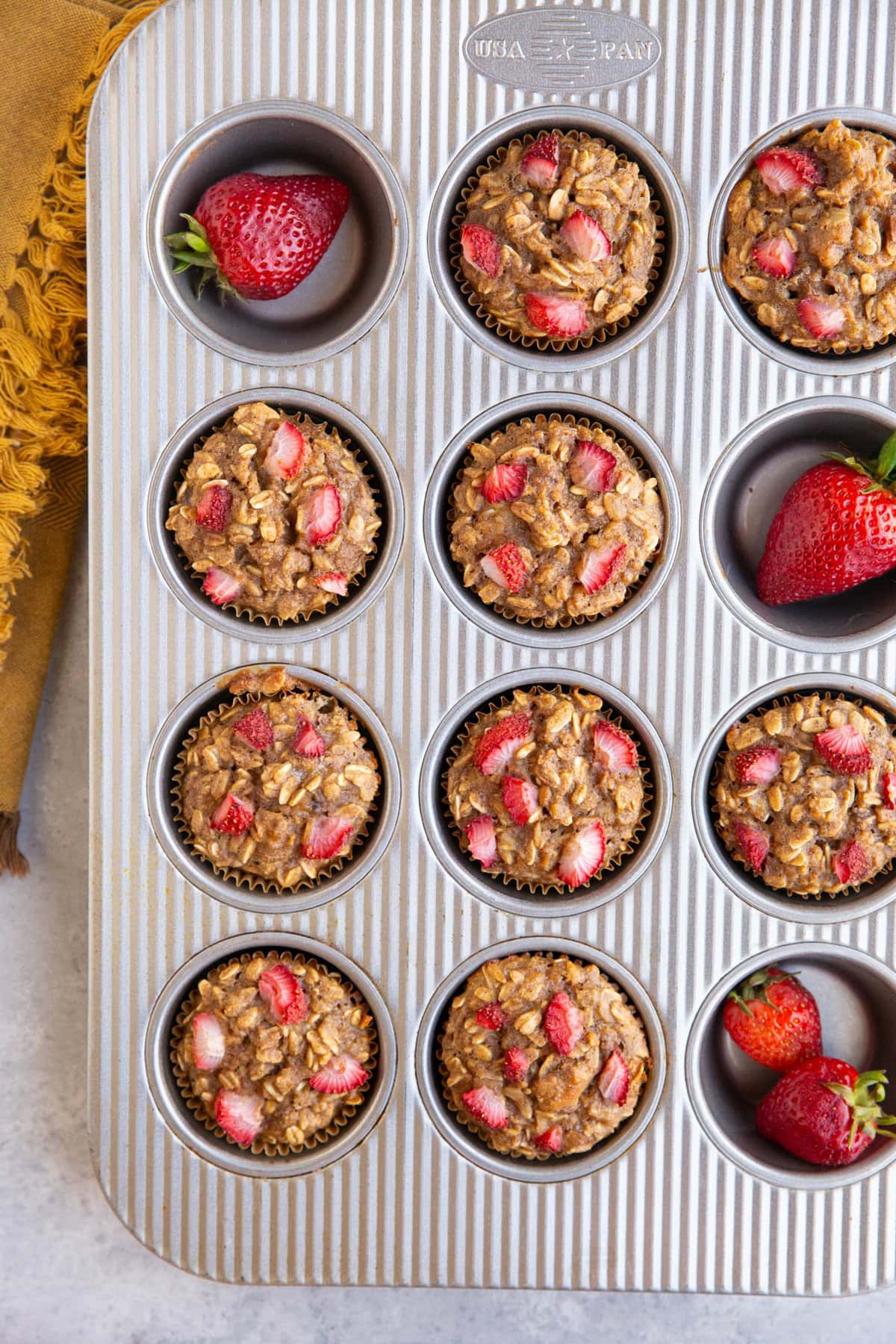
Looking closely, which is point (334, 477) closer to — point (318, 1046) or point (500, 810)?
point (500, 810)

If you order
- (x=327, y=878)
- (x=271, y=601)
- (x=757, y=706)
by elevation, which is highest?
(x=271, y=601)

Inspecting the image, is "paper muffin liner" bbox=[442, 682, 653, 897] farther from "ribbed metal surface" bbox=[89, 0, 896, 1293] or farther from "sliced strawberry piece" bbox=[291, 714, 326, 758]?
"sliced strawberry piece" bbox=[291, 714, 326, 758]

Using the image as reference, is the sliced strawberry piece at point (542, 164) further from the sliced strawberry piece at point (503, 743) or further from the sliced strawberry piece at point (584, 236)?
the sliced strawberry piece at point (503, 743)

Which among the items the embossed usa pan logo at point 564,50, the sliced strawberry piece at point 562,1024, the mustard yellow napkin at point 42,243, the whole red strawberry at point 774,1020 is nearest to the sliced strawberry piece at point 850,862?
the whole red strawberry at point 774,1020

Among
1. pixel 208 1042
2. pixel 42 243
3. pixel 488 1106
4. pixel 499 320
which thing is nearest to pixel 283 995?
pixel 208 1042

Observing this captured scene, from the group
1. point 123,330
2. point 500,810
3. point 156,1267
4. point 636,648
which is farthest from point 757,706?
point 156,1267

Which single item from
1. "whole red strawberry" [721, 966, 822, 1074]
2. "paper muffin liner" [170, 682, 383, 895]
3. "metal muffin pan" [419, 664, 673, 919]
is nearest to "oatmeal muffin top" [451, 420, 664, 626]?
"metal muffin pan" [419, 664, 673, 919]

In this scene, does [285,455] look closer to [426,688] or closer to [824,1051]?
[426,688]
